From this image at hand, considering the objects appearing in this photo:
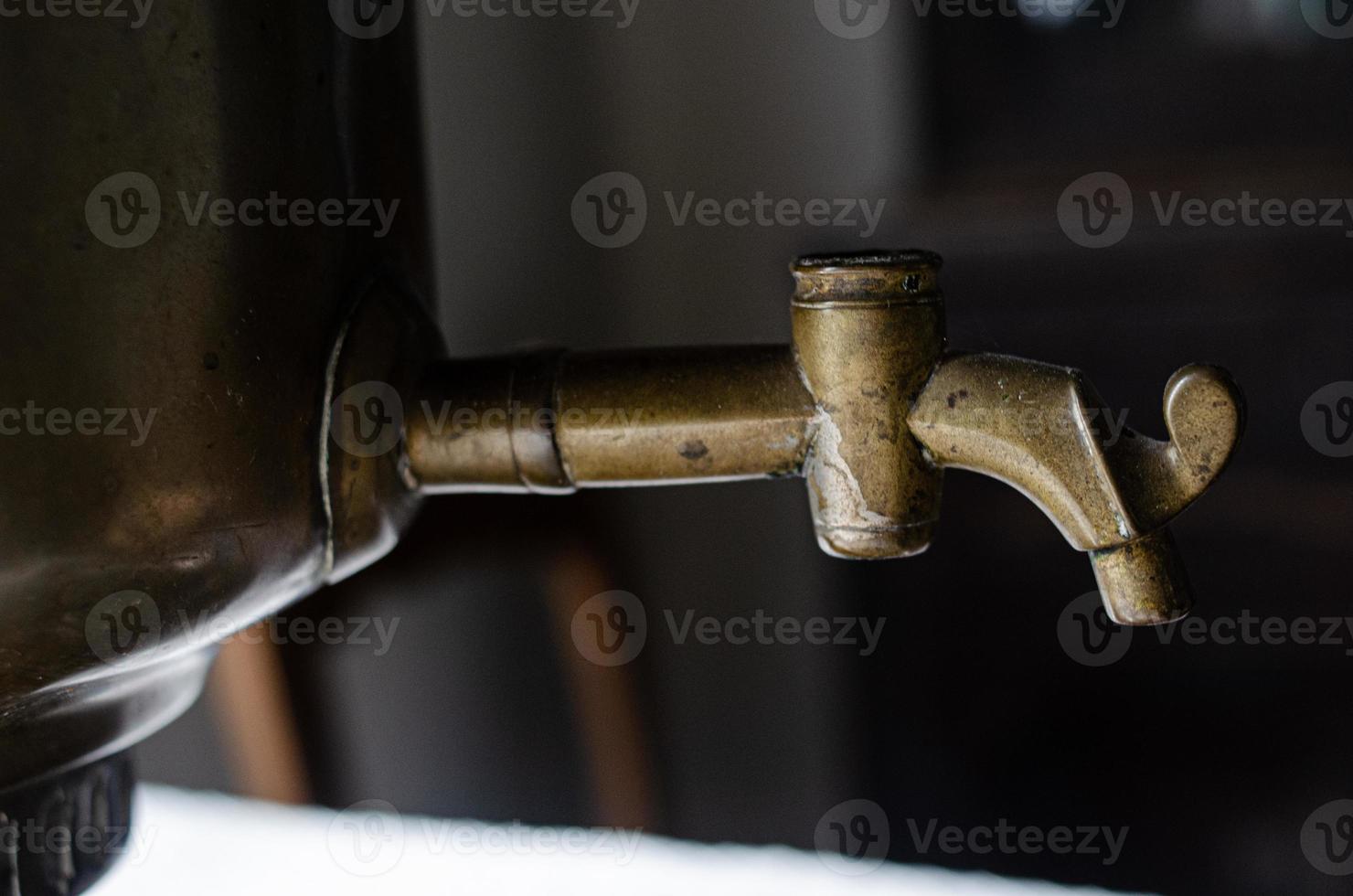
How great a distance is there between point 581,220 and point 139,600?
1.81 ft

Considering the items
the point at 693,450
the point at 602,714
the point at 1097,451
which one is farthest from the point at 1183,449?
the point at 602,714

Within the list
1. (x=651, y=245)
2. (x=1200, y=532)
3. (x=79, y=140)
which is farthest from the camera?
(x=651, y=245)

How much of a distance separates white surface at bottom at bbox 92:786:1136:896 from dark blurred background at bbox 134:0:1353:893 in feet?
Result: 0.06

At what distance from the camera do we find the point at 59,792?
1.68 feet

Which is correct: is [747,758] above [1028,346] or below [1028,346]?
below

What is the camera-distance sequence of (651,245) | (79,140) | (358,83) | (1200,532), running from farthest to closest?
(651,245) → (1200,532) → (358,83) → (79,140)

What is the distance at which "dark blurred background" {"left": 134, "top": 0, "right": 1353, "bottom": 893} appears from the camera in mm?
754

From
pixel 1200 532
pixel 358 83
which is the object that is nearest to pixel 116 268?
pixel 358 83

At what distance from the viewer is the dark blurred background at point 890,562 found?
754 millimetres

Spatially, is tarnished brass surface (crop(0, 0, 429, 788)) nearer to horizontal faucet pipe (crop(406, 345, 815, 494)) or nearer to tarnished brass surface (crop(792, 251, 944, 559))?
horizontal faucet pipe (crop(406, 345, 815, 494))

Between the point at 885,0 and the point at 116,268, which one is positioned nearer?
the point at 116,268

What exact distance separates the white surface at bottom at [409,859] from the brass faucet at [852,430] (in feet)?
1.65

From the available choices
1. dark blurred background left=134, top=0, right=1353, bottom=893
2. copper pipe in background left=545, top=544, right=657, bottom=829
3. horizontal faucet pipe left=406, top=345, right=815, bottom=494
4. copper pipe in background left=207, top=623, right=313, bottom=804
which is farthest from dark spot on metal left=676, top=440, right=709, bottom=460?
copper pipe in background left=207, top=623, right=313, bottom=804

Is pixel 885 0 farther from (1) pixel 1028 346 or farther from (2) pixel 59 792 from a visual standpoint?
(2) pixel 59 792
